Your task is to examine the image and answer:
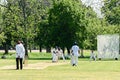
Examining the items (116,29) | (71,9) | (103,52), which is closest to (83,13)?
(71,9)

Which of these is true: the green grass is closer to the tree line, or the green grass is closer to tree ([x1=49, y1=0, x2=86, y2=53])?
tree ([x1=49, y1=0, x2=86, y2=53])

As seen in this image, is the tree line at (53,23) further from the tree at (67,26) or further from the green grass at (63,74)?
the green grass at (63,74)

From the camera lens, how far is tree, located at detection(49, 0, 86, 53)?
81312 millimetres

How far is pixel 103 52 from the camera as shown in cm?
6612

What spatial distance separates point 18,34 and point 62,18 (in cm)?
1409

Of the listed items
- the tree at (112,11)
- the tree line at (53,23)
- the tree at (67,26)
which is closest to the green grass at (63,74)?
the tree at (67,26)

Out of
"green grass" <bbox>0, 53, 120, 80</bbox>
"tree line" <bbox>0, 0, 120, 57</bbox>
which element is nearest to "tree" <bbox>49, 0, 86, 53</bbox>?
"tree line" <bbox>0, 0, 120, 57</bbox>

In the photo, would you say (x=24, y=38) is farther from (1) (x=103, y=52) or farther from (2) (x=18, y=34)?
(1) (x=103, y=52)

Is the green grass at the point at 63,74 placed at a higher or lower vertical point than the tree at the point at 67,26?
lower

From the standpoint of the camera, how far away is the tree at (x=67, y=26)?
81.3 meters

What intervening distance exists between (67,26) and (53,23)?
9.76 ft

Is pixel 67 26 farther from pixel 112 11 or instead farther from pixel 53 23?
pixel 112 11

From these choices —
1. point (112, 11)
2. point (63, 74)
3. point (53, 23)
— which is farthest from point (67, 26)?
point (63, 74)

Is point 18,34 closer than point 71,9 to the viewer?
No
